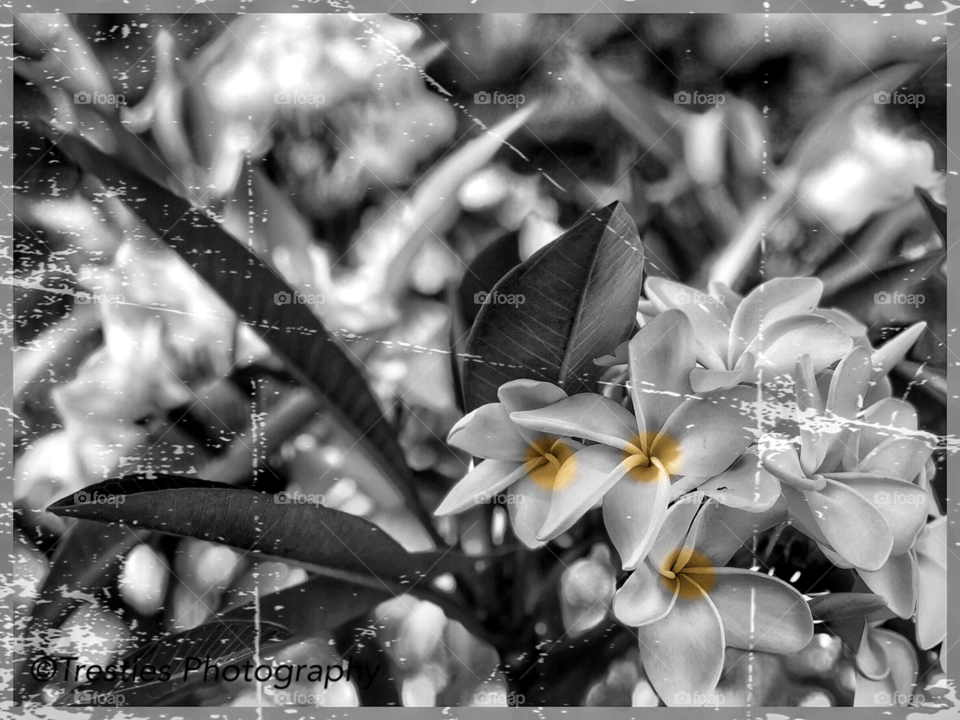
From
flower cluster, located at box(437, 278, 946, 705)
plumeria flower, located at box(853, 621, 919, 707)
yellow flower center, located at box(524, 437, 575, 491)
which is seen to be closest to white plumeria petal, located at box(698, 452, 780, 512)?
flower cluster, located at box(437, 278, 946, 705)

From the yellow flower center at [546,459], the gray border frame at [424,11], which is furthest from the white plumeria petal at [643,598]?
the gray border frame at [424,11]

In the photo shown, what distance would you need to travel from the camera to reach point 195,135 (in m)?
0.75

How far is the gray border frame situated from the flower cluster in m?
0.15

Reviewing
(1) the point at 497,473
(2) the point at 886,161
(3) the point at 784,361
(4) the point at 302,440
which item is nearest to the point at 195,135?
(4) the point at 302,440

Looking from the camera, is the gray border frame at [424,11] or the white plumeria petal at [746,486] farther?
the gray border frame at [424,11]

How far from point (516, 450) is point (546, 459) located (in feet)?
0.09

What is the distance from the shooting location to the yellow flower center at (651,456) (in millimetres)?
598

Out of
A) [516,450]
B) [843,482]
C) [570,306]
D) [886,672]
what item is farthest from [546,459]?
[886,672]

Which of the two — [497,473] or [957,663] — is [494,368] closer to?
[497,473]

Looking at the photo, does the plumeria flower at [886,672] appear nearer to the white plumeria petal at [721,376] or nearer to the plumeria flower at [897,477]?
the plumeria flower at [897,477]

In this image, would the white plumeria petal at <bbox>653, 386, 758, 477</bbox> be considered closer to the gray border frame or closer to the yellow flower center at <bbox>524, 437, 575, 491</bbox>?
the yellow flower center at <bbox>524, 437, 575, 491</bbox>

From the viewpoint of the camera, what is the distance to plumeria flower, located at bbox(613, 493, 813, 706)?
604mm

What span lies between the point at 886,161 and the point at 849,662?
0.52m

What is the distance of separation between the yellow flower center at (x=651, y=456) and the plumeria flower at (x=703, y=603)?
0.03 metres
